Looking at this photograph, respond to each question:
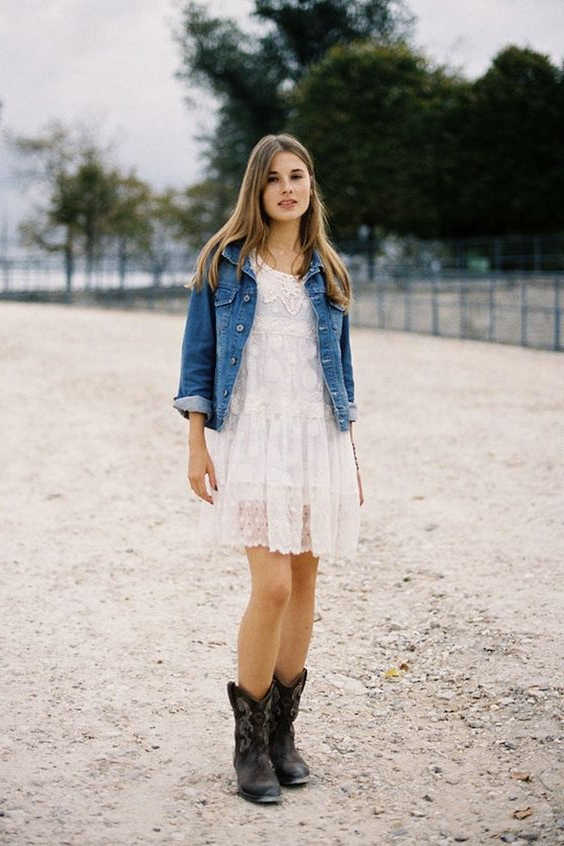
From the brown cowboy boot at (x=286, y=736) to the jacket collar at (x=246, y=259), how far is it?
52.6 inches

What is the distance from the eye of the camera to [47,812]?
3557mm

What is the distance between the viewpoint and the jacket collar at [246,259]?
364cm

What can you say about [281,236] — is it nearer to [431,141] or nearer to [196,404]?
[196,404]

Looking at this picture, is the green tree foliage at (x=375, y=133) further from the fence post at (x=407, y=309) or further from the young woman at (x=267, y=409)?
the young woman at (x=267, y=409)

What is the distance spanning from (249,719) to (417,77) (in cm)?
4200

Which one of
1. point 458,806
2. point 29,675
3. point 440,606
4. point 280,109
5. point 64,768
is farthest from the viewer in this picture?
point 280,109

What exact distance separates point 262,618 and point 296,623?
0.24 metres

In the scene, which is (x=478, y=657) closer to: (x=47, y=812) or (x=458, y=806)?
(x=458, y=806)

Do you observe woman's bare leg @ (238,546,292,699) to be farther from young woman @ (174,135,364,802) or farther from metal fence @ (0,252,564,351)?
metal fence @ (0,252,564,351)

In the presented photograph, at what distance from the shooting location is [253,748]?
3.70m

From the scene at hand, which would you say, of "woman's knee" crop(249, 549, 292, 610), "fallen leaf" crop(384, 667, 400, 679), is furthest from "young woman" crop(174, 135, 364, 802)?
"fallen leaf" crop(384, 667, 400, 679)

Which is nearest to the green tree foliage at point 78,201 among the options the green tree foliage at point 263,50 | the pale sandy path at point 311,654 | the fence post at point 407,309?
the green tree foliage at point 263,50

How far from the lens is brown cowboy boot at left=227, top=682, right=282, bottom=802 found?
367 cm

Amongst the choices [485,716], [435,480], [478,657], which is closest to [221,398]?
[485,716]
